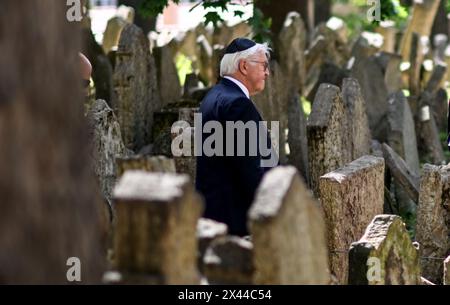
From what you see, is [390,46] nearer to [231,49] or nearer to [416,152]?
[416,152]

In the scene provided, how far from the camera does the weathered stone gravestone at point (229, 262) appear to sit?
14.9ft

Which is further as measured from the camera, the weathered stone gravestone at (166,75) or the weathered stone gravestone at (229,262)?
the weathered stone gravestone at (166,75)

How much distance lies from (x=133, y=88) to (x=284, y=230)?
5.78 meters

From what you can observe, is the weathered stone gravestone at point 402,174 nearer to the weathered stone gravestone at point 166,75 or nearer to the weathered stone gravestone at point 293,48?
the weathered stone gravestone at point 166,75

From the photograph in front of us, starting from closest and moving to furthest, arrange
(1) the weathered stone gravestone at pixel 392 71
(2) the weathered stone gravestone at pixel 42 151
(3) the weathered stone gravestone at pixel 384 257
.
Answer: (2) the weathered stone gravestone at pixel 42 151 → (3) the weathered stone gravestone at pixel 384 257 → (1) the weathered stone gravestone at pixel 392 71

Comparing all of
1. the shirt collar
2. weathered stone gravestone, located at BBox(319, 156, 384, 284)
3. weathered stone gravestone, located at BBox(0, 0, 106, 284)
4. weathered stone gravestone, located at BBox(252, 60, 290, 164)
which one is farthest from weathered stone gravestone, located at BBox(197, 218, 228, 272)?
weathered stone gravestone, located at BBox(252, 60, 290, 164)

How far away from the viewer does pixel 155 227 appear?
4.16m

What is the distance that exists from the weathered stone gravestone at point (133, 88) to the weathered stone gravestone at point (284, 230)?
535 cm

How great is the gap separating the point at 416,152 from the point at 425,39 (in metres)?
6.85

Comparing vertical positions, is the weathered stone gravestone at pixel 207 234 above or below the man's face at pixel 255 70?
below

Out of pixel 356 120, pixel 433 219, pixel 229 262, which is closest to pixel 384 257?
pixel 229 262

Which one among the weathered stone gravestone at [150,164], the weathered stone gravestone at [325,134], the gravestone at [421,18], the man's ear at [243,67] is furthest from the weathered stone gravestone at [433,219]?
the gravestone at [421,18]

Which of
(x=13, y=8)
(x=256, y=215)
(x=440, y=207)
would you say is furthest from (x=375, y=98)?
(x=13, y=8)

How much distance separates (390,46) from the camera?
18297 mm
